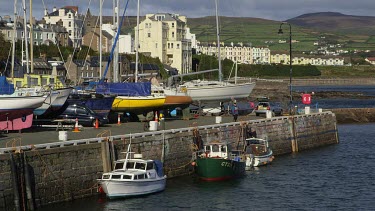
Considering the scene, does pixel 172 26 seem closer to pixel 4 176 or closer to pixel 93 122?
pixel 93 122

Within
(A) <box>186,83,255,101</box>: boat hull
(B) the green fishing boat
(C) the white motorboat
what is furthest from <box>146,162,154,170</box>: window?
(A) <box>186,83,255,101</box>: boat hull

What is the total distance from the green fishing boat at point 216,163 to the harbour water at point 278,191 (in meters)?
0.48

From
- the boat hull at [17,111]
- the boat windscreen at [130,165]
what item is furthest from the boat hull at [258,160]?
the boat hull at [17,111]

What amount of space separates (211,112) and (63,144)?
31.3m

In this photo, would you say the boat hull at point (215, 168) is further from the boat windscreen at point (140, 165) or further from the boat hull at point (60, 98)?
the boat hull at point (60, 98)

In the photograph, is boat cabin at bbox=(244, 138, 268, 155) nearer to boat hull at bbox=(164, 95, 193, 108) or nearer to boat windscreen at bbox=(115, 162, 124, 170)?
boat hull at bbox=(164, 95, 193, 108)

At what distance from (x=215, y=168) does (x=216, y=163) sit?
0.96ft

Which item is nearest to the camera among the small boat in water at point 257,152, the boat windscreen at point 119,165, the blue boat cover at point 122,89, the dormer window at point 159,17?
the boat windscreen at point 119,165

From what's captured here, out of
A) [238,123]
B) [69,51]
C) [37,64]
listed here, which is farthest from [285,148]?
[69,51]

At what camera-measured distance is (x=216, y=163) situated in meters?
43.1

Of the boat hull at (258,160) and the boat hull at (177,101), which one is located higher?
the boat hull at (177,101)

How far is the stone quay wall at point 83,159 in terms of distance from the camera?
108 ft

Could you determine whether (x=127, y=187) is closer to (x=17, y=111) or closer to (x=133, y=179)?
(x=133, y=179)

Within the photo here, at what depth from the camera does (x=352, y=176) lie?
47906mm
